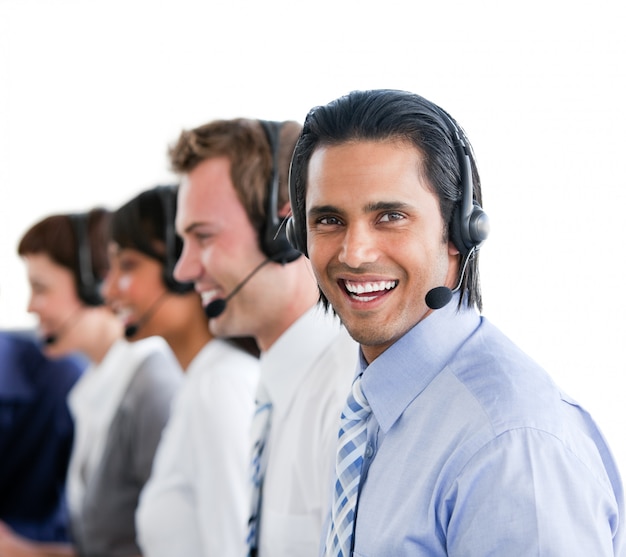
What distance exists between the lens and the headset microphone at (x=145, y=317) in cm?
221

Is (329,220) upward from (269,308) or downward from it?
upward

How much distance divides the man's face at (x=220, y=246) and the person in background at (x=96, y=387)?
2.04 ft

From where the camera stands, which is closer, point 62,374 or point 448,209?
point 448,209

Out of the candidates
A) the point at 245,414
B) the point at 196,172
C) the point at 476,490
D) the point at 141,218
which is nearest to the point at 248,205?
the point at 196,172

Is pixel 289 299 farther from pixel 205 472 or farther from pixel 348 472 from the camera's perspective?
pixel 348 472

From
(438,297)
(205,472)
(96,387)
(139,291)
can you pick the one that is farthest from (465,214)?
(96,387)

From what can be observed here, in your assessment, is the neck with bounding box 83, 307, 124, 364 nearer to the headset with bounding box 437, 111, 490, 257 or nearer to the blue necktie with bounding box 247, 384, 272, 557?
the blue necktie with bounding box 247, 384, 272, 557

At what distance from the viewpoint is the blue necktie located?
57.5 inches

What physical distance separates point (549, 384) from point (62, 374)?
101 inches

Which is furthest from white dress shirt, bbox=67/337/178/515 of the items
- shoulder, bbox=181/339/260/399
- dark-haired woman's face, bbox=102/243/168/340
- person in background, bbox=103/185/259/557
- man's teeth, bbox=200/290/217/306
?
man's teeth, bbox=200/290/217/306

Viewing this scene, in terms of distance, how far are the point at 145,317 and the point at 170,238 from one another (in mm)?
223

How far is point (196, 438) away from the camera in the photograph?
1.75 metres

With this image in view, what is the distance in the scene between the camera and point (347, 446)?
1.12m

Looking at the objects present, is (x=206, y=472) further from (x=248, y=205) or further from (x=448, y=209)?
(x=448, y=209)
